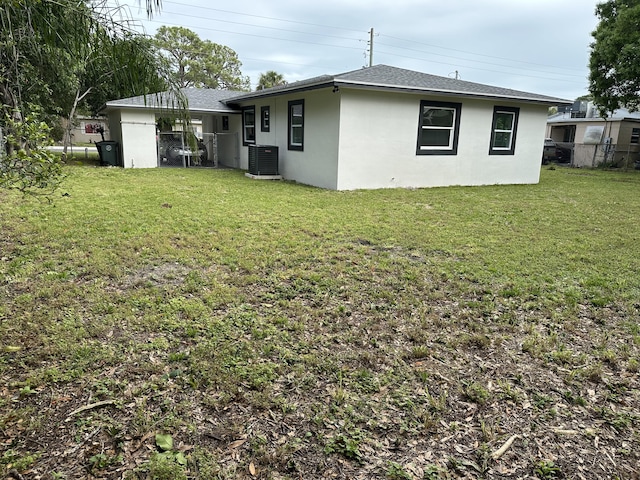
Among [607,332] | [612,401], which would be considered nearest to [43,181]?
[612,401]

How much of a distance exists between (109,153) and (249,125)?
524 centimetres

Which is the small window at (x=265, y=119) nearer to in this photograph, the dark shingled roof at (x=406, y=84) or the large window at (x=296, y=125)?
the dark shingled roof at (x=406, y=84)

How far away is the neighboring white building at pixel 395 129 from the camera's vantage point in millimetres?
10609

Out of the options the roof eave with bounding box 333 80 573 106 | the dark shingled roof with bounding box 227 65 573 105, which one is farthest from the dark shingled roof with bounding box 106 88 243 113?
the roof eave with bounding box 333 80 573 106

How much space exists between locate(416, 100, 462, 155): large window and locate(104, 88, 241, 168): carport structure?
671 cm

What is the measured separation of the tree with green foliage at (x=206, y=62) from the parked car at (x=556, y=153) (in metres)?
28.7

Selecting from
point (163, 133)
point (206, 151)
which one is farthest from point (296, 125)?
point (206, 151)

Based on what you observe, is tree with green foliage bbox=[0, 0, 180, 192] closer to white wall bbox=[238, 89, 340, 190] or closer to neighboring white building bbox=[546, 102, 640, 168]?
white wall bbox=[238, 89, 340, 190]

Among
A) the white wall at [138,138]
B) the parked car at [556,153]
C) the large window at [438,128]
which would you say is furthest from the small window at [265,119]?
the parked car at [556,153]

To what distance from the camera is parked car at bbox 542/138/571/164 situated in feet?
79.1

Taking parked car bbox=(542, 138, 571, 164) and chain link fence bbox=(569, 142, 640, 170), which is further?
parked car bbox=(542, 138, 571, 164)

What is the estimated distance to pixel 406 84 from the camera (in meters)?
10.8

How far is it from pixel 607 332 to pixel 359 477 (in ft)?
8.42

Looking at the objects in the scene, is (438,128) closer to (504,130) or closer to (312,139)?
(504,130)
